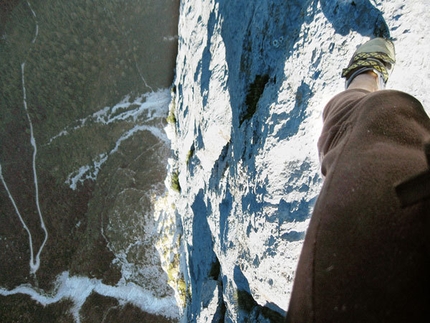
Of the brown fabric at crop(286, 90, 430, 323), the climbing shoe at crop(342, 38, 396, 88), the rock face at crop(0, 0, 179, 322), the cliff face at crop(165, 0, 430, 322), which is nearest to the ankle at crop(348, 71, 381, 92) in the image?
the climbing shoe at crop(342, 38, 396, 88)

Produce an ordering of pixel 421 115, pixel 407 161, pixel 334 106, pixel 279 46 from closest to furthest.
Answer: pixel 407 161 → pixel 421 115 → pixel 334 106 → pixel 279 46

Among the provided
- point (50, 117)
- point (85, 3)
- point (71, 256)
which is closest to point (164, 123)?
point (50, 117)

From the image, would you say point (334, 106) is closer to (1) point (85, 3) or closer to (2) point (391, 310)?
(2) point (391, 310)

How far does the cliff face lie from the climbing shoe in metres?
0.08

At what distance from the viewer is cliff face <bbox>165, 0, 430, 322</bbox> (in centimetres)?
170

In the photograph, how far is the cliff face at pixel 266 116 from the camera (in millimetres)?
1695

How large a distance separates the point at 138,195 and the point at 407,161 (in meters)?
6.11

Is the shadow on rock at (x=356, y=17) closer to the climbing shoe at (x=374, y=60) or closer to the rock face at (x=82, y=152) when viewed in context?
the climbing shoe at (x=374, y=60)

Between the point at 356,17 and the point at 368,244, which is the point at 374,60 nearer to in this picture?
the point at 356,17

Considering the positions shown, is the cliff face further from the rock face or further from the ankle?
the rock face

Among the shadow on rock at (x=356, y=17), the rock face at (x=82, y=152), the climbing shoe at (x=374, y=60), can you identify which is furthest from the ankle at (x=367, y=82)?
the rock face at (x=82, y=152)

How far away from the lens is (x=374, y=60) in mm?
1430

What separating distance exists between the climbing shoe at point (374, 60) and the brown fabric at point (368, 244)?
2.60 feet

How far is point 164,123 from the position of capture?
6.52 metres
